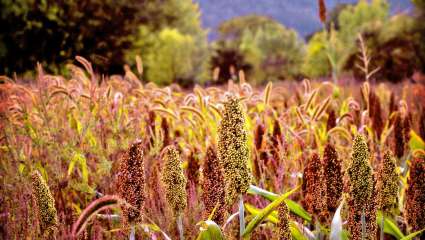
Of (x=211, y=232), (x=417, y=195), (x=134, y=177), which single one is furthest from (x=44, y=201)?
(x=417, y=195)

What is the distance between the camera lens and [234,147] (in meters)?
1.41

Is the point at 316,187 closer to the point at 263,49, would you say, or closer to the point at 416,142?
the point at 416,142

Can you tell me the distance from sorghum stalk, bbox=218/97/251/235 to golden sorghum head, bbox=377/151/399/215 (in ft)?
1.68

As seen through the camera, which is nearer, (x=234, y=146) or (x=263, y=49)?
(x=234, y=146)

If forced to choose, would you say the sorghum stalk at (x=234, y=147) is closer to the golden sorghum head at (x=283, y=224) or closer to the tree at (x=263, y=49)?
the golden sorghum head at (x=283, y=224)

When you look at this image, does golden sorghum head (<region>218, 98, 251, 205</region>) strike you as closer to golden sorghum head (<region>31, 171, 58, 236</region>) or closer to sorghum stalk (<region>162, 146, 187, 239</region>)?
sorghum stalk (<region>162, 146, 187, 239</region>)

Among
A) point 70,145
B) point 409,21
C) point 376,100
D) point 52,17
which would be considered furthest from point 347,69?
→ point 70,145

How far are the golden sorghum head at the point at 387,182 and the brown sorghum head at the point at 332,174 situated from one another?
0.17 meters

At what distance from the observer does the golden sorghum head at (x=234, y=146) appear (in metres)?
1.41

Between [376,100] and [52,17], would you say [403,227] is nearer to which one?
[376,100]

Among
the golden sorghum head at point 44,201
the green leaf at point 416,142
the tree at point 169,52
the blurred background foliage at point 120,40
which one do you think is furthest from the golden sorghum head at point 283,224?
the tree at point 169,52

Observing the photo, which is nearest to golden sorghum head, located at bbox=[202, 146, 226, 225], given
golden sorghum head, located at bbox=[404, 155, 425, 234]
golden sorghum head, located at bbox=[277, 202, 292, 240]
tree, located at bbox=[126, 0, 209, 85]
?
golden sorghum head, located at bbox=[277, 202, 292, 240]

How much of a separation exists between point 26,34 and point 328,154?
15.9 metres

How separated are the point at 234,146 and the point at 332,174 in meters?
0.39
